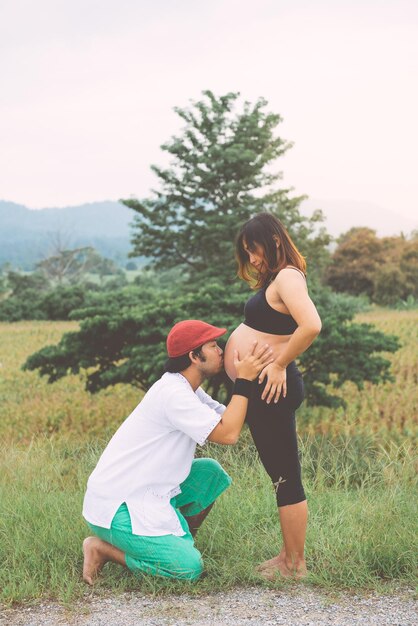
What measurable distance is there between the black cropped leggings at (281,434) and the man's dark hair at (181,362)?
319 mm

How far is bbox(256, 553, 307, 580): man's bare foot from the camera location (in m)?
3.72

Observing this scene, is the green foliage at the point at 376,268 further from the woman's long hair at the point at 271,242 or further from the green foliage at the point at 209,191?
the woman's long hair at the point at 271,242

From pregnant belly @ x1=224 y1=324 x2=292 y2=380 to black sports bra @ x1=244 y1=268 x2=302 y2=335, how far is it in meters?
0.03

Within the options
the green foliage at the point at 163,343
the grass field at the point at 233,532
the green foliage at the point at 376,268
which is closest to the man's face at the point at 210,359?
the grass field at the point at 233,532

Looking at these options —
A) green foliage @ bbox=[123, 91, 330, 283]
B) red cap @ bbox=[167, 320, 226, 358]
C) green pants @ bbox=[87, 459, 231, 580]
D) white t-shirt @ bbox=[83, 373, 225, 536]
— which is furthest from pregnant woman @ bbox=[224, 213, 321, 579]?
green foliage @ bbox=[123, 91, 330, 283]

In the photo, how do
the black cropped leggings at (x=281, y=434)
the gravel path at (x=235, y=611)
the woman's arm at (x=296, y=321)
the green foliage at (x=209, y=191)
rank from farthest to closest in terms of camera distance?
the green foliage at (x=209, y=191)
the black cropped leggings at (x=281, y=434)
the woman's arm at (x=296, y=321)
the gravel path at (x=235, y=611)

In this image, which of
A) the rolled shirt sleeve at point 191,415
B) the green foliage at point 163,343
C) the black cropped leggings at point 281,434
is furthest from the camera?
the green foliage at point 163,343

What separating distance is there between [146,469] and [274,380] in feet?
2.62

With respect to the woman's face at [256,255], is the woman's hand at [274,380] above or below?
below

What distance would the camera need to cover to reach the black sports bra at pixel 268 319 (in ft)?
11.9

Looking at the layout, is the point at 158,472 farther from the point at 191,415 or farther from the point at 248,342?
the point at 248,342

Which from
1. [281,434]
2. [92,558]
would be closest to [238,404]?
[281,434]

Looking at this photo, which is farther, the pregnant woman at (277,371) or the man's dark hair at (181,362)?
the man's dark hair at (181,362)

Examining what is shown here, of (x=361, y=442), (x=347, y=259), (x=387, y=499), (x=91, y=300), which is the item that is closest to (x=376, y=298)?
(x=347, y=259)
